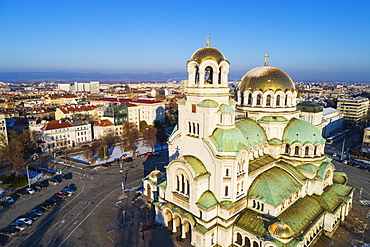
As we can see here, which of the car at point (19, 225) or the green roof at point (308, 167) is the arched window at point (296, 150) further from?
the car at point (19, 225)

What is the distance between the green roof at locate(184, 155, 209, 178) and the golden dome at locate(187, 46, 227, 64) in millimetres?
12817

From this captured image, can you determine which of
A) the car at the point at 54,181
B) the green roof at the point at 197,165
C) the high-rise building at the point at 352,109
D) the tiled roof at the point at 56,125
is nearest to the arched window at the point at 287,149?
the green roof at the point at 197,165

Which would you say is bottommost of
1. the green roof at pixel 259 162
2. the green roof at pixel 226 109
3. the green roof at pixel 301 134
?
the green roof at pixel 259 162

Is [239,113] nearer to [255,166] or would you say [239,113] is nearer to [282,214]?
[255,166]

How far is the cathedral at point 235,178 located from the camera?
29625mm

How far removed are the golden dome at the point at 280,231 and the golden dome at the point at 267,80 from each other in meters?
21.7

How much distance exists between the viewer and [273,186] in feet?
105

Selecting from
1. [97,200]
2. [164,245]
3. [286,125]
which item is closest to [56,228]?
[97,200]

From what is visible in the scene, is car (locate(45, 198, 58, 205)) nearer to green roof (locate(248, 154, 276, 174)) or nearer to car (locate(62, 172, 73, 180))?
car (locate(62, 172, 73, 180))

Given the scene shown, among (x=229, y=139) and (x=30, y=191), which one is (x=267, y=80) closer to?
(x=229, y=139)

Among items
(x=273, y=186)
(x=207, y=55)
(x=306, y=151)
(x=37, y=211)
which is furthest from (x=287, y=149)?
(x=37, y=211)

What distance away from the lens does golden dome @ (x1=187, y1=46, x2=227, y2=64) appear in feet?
99.5

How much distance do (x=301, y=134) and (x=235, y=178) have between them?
15.4 m

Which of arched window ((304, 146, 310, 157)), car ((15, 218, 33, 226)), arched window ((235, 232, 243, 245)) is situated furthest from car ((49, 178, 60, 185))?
arched window ((304, 146, 310, 157))
